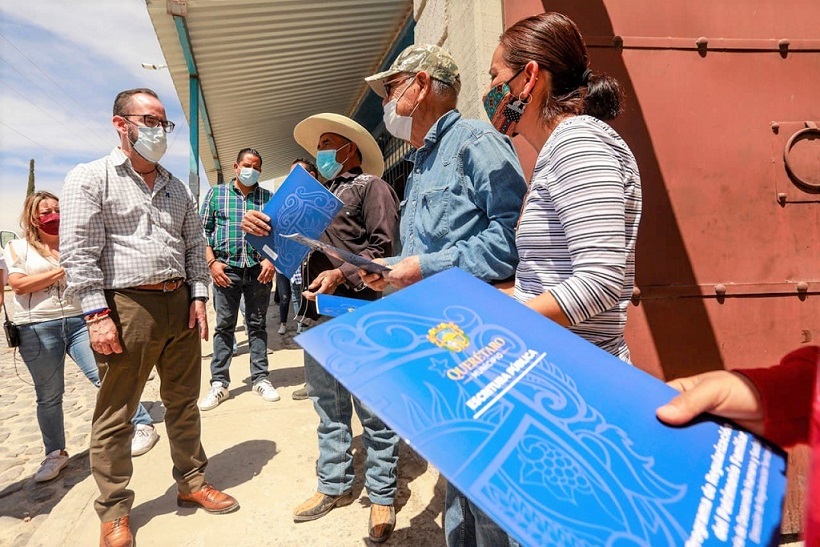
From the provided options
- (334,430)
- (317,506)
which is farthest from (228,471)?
(334,430)

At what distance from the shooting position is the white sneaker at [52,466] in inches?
114

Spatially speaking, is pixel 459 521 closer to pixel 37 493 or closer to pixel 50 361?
pixel 37 493

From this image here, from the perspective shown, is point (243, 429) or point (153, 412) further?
point (153, 412)

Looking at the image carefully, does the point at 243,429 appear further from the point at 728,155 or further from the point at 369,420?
the point at 728,155

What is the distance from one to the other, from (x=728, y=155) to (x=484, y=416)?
215 cm

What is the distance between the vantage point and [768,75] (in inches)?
82.5

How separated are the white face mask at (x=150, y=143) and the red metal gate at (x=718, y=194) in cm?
206

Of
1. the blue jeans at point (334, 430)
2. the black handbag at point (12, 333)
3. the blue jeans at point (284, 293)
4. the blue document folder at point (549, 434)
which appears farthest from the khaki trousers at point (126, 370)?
the blue jeans at point (284, 293)

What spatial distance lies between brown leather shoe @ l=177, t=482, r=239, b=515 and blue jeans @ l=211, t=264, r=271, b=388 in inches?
65.9

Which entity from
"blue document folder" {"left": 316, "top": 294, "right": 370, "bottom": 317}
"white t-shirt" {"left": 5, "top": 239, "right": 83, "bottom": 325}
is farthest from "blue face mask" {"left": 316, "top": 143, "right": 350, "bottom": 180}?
"white t-shirt" {"left": 5, "top": 239, "right": 83, "bottom": 325}

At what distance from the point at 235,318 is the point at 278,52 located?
3.87 meters

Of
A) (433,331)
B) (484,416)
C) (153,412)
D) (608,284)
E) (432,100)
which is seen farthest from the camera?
(153,412)

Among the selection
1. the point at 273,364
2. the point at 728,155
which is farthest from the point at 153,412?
the point at 728,155

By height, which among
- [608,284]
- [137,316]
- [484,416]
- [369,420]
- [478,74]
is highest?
[478,74]
